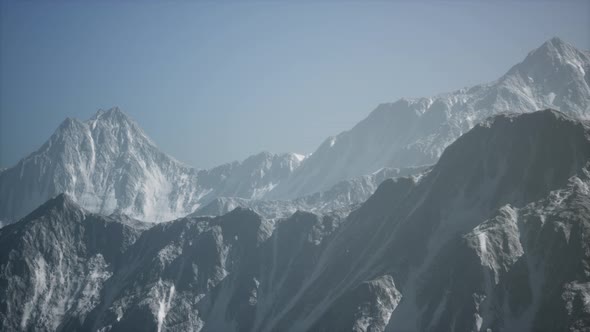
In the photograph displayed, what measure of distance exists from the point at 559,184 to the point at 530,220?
2117 centimetres

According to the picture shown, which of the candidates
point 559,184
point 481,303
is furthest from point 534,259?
point 559,184

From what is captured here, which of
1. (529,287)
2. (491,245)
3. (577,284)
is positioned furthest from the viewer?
(491,245)

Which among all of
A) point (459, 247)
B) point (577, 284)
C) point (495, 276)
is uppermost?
point (459, 247)

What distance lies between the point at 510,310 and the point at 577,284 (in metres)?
20.3

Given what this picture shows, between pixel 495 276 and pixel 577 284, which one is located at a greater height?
pixel 495 276

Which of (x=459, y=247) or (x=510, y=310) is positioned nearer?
(x=510, y=310)

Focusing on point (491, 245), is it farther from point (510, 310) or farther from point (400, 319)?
point (400, 319)

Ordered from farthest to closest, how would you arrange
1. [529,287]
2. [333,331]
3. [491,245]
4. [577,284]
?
[333,331], [491,245], [529,287], [577,284]

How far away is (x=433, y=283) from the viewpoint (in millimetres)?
192750

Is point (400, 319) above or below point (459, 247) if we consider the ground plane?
below

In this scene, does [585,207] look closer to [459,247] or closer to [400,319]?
[459,247]

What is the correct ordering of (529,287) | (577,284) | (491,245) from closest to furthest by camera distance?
1. (577,284)
2. (529,287)
3. (491,245)

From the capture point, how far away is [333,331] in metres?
198

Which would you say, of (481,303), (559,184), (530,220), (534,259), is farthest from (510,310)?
(559,184)
